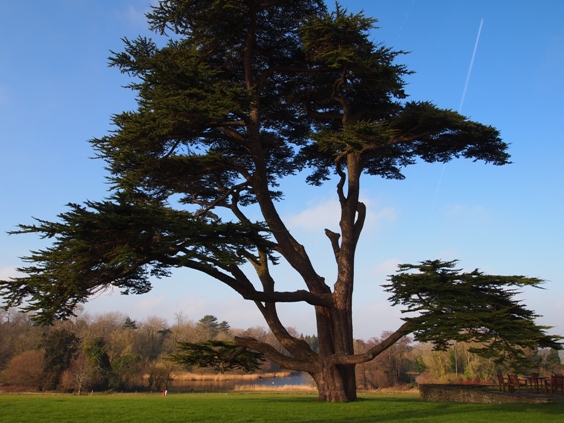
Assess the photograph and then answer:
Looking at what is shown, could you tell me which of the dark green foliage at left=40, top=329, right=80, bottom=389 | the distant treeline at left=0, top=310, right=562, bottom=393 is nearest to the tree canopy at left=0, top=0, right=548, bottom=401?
the distant treeline at left=0, top=310, right=562, bottom=393

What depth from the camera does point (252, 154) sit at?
1419 cm

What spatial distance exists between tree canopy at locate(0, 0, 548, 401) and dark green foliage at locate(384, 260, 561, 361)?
81mm

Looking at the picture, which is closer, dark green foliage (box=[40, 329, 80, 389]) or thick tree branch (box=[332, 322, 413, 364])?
thick tree branch (box=[332, 322, 413, 364])

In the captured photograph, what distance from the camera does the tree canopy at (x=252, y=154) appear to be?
10133 mm

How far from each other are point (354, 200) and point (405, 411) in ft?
20.9

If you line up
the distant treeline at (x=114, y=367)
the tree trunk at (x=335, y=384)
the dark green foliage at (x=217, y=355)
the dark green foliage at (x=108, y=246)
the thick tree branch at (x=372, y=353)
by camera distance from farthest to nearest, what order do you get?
the distant treeline at (x=114, y=367)
the dark green foliage at (x=217, y=355)
the tree trunk at (x=335, y=384)
the thick tree branch at (x=372, y=353)
the dark green foliage at (x=108, y=246)

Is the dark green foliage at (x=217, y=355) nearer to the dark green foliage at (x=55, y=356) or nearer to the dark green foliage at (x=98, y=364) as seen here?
the dark green foliage at (x=98, y=364)

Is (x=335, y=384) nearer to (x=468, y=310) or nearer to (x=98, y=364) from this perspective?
(x=468, y=310)

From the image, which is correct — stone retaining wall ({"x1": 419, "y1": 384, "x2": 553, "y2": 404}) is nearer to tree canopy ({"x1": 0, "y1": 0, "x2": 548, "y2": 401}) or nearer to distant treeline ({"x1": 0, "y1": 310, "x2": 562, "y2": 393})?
tree canopy ({"x1": 0, "y1": 0, "x2": 548, "y2": 401})

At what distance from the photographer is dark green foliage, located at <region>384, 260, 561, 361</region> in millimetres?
11148

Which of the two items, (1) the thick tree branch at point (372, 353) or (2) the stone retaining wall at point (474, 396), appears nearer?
(1) the thick tree branch at point (372, 353)

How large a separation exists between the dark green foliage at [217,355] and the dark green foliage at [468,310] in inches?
177

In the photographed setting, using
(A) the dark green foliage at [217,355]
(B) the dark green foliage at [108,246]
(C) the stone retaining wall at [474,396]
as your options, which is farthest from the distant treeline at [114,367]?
(B) the dark green foliage at [108,246]

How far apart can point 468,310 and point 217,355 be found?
22.5 feet
